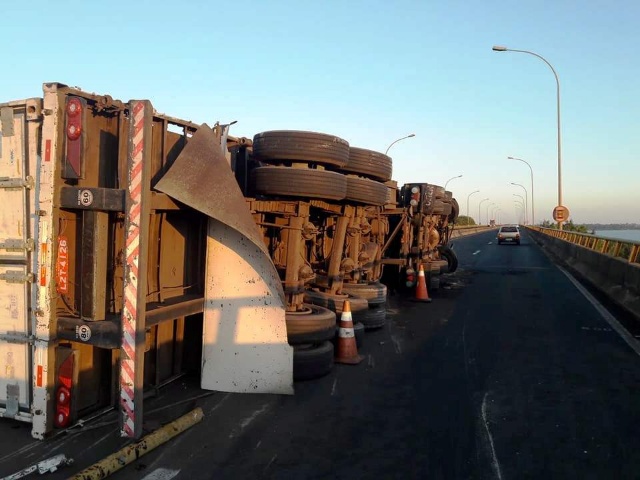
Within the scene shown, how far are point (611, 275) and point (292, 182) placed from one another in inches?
449

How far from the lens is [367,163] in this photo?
7824 millimetres

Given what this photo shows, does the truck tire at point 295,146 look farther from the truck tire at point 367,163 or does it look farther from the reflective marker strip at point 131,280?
the reflective marker strip at point 131,280

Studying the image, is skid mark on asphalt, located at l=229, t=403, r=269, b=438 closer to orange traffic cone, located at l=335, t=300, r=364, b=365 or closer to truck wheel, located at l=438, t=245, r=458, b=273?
orange traffic cone, located at l=335, t=300, r=364, b=365

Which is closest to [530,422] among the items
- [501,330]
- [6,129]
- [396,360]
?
[396,360]

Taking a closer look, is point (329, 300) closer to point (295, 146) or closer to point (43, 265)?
point (295, 146)

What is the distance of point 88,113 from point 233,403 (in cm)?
297

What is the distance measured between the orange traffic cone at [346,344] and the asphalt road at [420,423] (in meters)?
0.17

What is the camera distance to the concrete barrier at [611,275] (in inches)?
439

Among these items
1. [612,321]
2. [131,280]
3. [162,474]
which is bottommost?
[162,474]

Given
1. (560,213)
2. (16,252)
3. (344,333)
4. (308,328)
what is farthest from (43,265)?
(560,213)

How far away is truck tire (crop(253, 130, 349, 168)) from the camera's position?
6.38 metres

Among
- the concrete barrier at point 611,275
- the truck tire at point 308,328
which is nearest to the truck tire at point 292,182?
the truck tire at point 308,328

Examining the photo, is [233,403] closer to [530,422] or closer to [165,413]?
[165,413]

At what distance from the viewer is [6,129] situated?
13.9 feet
